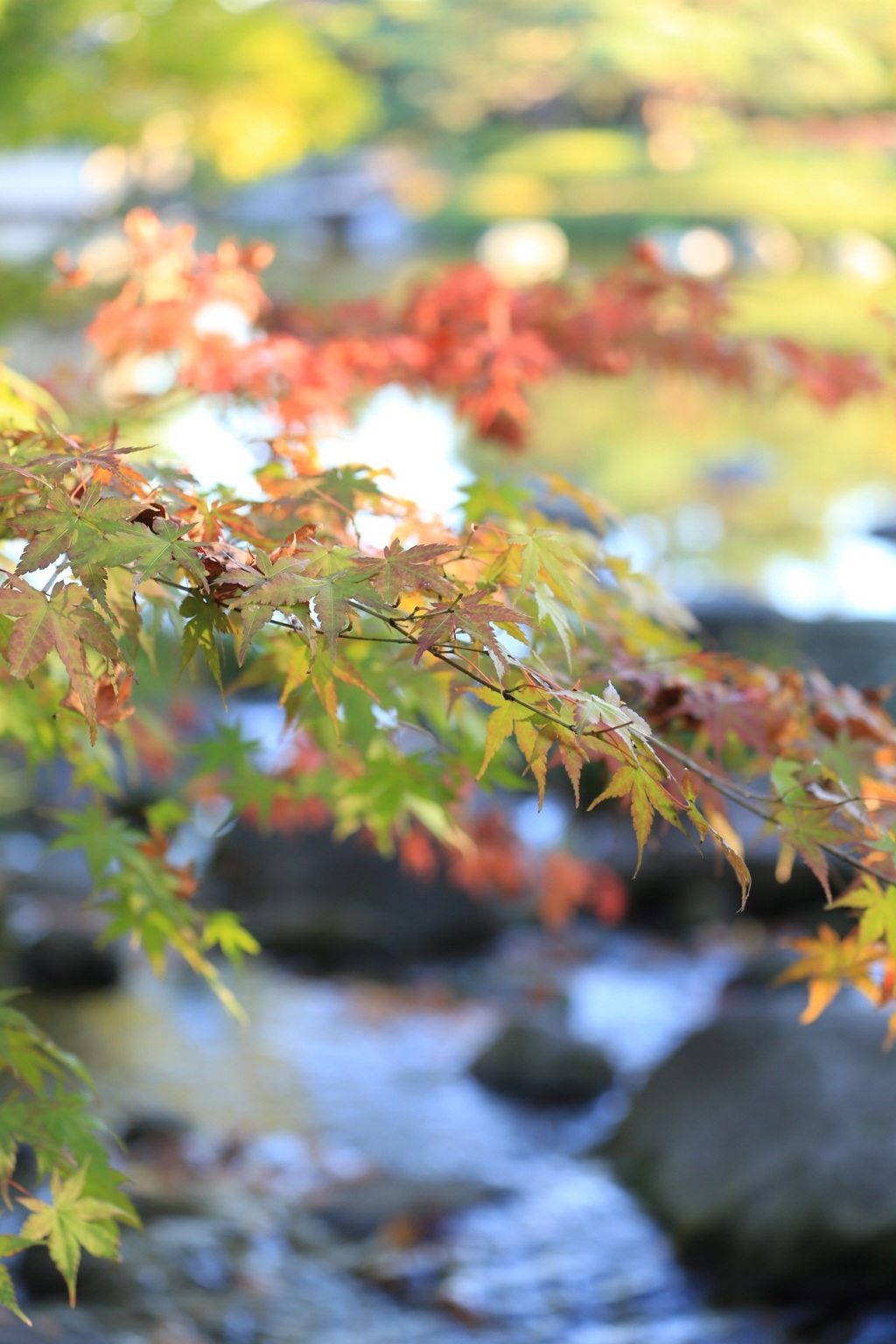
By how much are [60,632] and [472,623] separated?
1.00 ft

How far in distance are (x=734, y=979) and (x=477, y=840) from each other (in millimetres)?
1390

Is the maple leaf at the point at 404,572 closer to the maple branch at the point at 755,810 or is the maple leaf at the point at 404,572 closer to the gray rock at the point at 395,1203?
the maple branch at the point at 755,810

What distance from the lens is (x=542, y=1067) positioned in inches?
157

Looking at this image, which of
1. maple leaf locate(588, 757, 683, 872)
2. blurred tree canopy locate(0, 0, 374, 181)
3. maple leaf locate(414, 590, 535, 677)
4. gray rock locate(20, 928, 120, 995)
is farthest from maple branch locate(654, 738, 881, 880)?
blurred tree canopy locate(0, 0, 374, 181)

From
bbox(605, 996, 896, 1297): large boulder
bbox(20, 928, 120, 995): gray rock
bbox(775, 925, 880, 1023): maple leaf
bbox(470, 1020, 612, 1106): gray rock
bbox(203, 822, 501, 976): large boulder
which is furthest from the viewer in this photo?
bbox(203, 822, 501, 976): large boulder

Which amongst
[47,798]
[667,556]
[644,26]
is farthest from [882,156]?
[47,798]

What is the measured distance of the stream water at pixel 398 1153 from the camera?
2910mm

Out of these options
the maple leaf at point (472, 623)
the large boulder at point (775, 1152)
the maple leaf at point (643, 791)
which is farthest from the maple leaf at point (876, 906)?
the large boulder at point (775, 1152)

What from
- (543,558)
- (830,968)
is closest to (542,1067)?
(830,968)

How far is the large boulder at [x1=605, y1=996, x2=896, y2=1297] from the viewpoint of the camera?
2.84m

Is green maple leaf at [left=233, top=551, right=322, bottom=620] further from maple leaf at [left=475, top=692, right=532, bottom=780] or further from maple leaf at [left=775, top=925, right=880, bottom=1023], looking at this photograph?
maple leaf at [left=775, top=925, right=880, bottom=1023]

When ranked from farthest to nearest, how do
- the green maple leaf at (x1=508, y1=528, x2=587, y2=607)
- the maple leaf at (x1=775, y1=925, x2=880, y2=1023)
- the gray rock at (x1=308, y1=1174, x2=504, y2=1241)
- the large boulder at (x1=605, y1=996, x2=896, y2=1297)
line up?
1. the gray rock at (x1=308, y1=1174, x2=504, y2=1241)
2. the large boulder at (x1=605, y1=996, x2=896, y2=1297)
3. the maple leaf at (x1=775, y1=925, x2=880, y2=1023)
4. the green maple leaf at (x1=508, y1=528, x2=587, y2=607)

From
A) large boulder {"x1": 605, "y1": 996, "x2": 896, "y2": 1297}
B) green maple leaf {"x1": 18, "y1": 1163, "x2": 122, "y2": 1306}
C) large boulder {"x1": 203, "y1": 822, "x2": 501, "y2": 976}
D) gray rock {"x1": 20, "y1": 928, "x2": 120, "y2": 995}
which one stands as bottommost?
large boulder {"x1": 203, "y1": 822, "x2": 501, "y2": 976}

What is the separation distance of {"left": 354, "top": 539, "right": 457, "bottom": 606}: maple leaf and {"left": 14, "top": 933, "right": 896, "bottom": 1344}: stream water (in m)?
1.82
